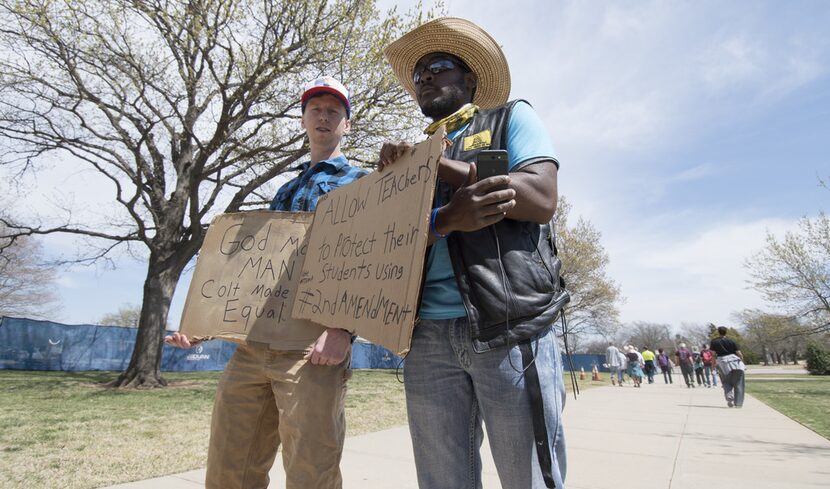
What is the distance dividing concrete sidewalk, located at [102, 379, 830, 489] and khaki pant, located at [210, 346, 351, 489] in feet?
4.86

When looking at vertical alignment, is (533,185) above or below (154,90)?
below

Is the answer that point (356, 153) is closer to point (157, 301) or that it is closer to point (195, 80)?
point (195, 80)

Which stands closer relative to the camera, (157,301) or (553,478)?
(553,478)

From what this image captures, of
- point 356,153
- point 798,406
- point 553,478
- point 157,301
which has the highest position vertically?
point 356,153

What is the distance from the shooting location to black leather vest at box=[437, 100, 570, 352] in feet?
4.44

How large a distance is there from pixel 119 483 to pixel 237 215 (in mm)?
2292

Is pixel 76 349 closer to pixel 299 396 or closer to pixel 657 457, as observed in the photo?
pixel 657 457

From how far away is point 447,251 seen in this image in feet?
5.22

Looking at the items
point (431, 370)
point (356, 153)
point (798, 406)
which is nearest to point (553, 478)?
point (431, 370)

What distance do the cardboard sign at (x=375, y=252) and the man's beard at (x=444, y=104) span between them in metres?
0.35

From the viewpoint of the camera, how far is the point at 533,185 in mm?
1327

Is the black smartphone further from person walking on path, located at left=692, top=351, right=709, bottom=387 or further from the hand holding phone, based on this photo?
person walking on path, located at left=692, top=351, right=709, bottom=387

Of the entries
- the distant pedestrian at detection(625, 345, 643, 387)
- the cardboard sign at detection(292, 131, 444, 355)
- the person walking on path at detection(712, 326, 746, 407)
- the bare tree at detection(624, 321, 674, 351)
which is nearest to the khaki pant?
the cardboard sign at detection(292, 131, 444, 355)

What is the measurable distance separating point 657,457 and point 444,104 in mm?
4037
